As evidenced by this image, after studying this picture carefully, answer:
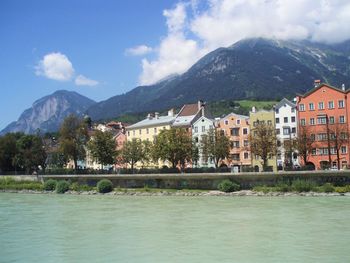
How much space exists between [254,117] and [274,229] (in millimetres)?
60386

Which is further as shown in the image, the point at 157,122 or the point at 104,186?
the point at 157,122

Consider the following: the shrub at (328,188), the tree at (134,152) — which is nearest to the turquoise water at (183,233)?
the shrub at (328,188)

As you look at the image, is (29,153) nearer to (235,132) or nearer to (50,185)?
(50,185)

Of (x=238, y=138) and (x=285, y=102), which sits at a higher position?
(x=285, y=102)

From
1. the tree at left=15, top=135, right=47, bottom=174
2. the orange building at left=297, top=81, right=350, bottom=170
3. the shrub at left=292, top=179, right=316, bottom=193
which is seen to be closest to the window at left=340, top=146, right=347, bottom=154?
the orange building at left=297, top=81, right=350, bottom=170

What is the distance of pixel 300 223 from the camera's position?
37.0m

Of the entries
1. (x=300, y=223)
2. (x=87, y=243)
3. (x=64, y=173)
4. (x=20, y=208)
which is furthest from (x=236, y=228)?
(x=64, y=173)

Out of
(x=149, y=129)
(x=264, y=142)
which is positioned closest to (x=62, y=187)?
(x=264, y=142)

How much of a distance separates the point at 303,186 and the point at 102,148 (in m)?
46.9

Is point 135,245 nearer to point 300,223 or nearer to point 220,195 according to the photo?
point 300,223

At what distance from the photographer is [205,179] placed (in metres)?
73.6

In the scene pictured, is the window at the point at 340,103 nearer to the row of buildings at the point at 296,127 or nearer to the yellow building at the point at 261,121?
the row of buildings at the point at 296,127

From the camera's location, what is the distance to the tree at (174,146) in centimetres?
8669

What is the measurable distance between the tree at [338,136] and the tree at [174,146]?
24889 mm
